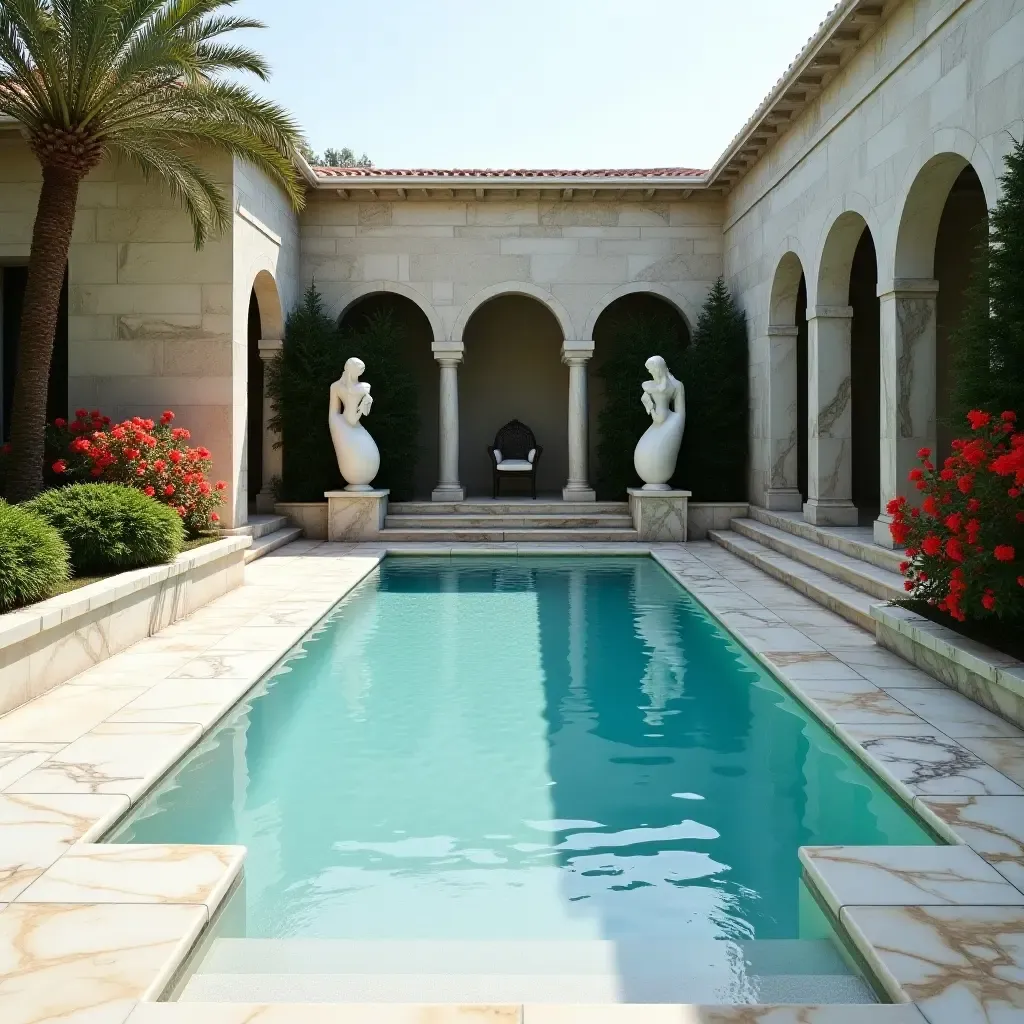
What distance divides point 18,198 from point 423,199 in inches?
226

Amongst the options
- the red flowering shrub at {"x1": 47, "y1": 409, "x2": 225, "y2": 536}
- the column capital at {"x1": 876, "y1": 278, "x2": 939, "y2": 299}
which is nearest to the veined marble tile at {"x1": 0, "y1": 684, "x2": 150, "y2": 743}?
the red flowering shrub at {"x1": 47, "y1": 409, "x2": 225, "y2": 536}

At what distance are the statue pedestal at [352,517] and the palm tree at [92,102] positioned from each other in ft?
15.1

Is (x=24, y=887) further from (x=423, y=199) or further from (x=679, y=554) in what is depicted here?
(x=423, y=199)

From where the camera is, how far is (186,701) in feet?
18.7

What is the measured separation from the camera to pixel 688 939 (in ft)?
10.5

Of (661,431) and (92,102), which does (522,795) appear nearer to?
(92,102)

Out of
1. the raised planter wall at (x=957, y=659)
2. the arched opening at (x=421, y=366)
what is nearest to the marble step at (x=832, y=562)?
the raised planter wall at (x=957, y=659)

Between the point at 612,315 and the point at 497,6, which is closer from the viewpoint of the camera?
the point at 497,6

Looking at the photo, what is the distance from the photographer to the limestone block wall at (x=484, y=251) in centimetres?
1603

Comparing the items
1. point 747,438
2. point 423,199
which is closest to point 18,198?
point 423,199

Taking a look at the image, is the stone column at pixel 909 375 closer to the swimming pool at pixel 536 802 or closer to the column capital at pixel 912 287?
the column capital at pixel 912 287

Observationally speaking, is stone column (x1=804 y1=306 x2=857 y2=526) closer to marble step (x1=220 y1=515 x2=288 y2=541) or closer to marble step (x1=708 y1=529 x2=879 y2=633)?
marble step (x1=708 y1=529 x2=879 y2=633)

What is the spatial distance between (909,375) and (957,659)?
4888mm

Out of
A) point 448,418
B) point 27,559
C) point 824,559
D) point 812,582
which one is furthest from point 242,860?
point 448,418
